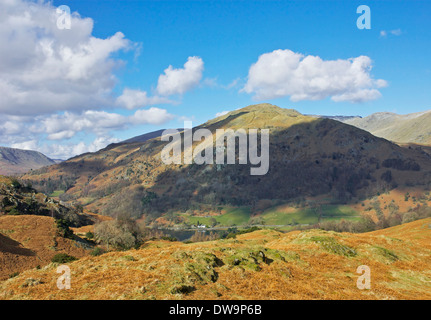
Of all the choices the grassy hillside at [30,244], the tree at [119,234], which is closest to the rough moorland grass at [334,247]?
the grassy hillside at [30,244]

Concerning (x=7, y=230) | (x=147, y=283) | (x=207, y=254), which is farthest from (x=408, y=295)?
(x=7, y=230)

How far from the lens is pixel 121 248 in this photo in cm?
6397

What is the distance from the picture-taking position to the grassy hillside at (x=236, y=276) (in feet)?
55.2

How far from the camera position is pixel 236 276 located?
2056 cm

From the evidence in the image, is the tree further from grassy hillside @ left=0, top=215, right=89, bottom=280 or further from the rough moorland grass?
the rough moorland grass

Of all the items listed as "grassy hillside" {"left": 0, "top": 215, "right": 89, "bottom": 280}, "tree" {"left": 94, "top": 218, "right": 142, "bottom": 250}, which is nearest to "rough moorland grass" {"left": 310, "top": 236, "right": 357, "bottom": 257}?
"grassy hillside" {"left": 0, "top": 215, "right": 89, "bottom": 280}

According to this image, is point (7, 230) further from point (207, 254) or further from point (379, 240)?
point (379, 240)

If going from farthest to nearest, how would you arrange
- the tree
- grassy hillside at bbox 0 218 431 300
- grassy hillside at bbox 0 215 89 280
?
the tree, grassy hillside at bbox 0 215 89 280, grassy hillside at bbox 0 218 431 300

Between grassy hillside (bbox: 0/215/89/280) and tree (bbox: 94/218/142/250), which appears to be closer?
grassy hillside (bbox: 0/215/89/280)

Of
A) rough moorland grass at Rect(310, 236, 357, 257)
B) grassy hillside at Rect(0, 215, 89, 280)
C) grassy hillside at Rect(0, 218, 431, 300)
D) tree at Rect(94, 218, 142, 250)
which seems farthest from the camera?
tree at Rect(94, 218, 142, 250)

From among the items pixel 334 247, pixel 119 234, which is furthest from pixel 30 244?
pixel 334 247

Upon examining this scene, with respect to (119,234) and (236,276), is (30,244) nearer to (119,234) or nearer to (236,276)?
(119,234)

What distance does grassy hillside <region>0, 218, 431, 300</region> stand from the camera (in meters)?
16.8
